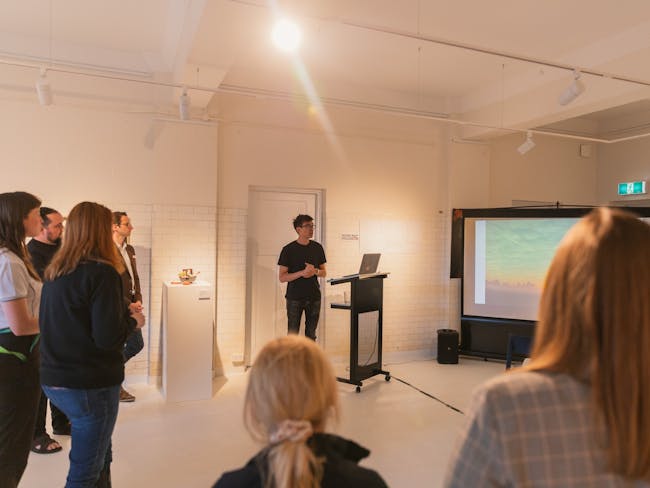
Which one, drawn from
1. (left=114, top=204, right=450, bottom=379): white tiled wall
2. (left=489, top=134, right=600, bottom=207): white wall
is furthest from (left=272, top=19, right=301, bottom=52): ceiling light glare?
(left=489, top=134, right=600, bottom=207): white wall

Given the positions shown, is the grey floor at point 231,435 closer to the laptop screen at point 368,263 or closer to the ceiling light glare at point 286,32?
the laptop screen at point 368,263

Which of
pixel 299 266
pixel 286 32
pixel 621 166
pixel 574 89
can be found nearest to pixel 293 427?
pixel 286 32

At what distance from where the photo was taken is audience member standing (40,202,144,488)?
77.9 inches

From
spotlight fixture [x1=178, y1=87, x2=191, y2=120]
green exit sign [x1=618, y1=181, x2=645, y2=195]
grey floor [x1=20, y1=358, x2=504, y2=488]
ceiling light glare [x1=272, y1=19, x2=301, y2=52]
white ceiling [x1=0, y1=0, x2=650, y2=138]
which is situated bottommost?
grey floor [x1=20, y1=358, x2=504, y2=488]

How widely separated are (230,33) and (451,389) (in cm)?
400

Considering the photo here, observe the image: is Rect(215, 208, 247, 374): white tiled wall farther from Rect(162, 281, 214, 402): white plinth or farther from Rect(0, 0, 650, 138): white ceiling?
Rect(0, 0, 650, 138): white ceiling

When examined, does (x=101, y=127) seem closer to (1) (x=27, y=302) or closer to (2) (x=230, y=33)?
(2) (x=230, y=33)

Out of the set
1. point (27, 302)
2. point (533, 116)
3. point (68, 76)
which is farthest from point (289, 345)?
point (533, 116)

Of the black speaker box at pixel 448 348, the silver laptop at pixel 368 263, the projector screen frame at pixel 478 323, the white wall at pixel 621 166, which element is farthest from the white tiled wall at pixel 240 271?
the white wall at pixel 621 166

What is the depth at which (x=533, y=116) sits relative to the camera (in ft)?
17.6

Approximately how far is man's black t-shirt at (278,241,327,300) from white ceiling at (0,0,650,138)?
172 cm

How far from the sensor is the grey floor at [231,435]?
10.2 ft

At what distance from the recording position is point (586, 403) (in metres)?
0.83

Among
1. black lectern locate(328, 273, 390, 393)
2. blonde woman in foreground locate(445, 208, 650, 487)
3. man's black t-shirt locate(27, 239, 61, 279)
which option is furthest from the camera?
black lectern locate(328, 273, 390, 393)
